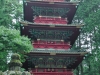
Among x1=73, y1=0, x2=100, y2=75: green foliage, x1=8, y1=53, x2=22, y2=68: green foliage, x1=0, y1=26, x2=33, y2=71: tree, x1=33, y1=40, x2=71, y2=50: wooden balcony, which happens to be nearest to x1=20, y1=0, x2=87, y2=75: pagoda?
x1=33, y1=40, x2=71, y2=50: wooden balcony

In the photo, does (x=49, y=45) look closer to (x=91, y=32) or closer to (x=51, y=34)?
(x=51, y=34)

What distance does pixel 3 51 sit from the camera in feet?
46.5

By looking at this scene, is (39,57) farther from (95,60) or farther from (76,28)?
(95,60)

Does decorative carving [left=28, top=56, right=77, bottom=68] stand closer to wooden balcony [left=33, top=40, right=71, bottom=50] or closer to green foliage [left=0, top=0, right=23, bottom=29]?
wooden balcony [left=33, top=40, right=71, bottom=50]

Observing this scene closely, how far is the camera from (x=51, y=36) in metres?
18.5

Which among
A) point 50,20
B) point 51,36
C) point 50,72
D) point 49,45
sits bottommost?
point 50,72

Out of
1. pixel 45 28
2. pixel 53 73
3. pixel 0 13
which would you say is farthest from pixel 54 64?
pixel 0 13

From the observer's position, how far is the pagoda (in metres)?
17.0

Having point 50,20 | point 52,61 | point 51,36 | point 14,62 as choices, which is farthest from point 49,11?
point 14,62

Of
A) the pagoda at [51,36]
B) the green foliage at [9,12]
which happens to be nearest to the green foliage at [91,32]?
the pagoda at [51,36]

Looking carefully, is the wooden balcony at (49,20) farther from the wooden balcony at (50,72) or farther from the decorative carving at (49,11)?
the wooden balcony at (50,72)

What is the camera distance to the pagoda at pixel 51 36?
55.7 ft

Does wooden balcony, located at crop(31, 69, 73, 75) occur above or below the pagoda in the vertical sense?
below

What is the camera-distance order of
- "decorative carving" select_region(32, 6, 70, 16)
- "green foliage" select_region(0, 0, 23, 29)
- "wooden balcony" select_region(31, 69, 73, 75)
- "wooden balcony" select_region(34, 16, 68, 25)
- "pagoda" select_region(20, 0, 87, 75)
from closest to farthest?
"wooden balcony" select_region(31, 69, 73, 75)
"pagoda" select_region(20, 0, 87, 75)
"wooden balcony" select_region(34, 16, 68, 25)
"decorative carving" select_region(32, 6, 70, 16)
"green foliage" select_region(0, 0, 23, 29)
